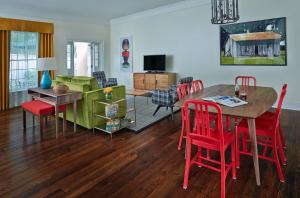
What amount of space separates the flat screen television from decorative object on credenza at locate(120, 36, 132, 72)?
1052 mm

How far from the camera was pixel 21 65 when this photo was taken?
5.86 m

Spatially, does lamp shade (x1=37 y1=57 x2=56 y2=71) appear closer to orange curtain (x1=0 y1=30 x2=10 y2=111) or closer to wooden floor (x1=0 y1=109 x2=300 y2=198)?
wooden floor (x1=0 y1=109 x2=300 y2=198)

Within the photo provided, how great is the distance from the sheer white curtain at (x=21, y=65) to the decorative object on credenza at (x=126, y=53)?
2.86 meters

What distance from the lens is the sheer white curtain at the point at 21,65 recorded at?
567 centimetres

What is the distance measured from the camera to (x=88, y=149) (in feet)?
9.86

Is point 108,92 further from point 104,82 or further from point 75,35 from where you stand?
point 75,35

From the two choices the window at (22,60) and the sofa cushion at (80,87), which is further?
the window at (22,60)

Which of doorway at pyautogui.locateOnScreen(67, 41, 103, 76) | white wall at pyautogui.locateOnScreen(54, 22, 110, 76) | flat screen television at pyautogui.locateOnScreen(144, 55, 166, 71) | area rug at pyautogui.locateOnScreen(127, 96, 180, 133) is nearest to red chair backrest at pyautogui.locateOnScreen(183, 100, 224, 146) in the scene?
area rug at pyautogui.locateOnScreen(127, 96, 180, 133)

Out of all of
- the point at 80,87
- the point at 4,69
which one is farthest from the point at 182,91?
the point at 4,69

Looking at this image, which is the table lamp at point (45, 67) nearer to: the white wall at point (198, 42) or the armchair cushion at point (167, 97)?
the armchair cushion at point (167, 97)

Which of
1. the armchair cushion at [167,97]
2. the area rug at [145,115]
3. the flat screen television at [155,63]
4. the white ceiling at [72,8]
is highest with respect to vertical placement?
the white ceiling at [72,8]

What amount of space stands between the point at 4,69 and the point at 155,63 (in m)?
4.02

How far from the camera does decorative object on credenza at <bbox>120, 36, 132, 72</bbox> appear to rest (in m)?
7.68

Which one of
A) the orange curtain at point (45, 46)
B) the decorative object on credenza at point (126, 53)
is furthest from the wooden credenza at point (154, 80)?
the orange curtain at point (45, 46)
